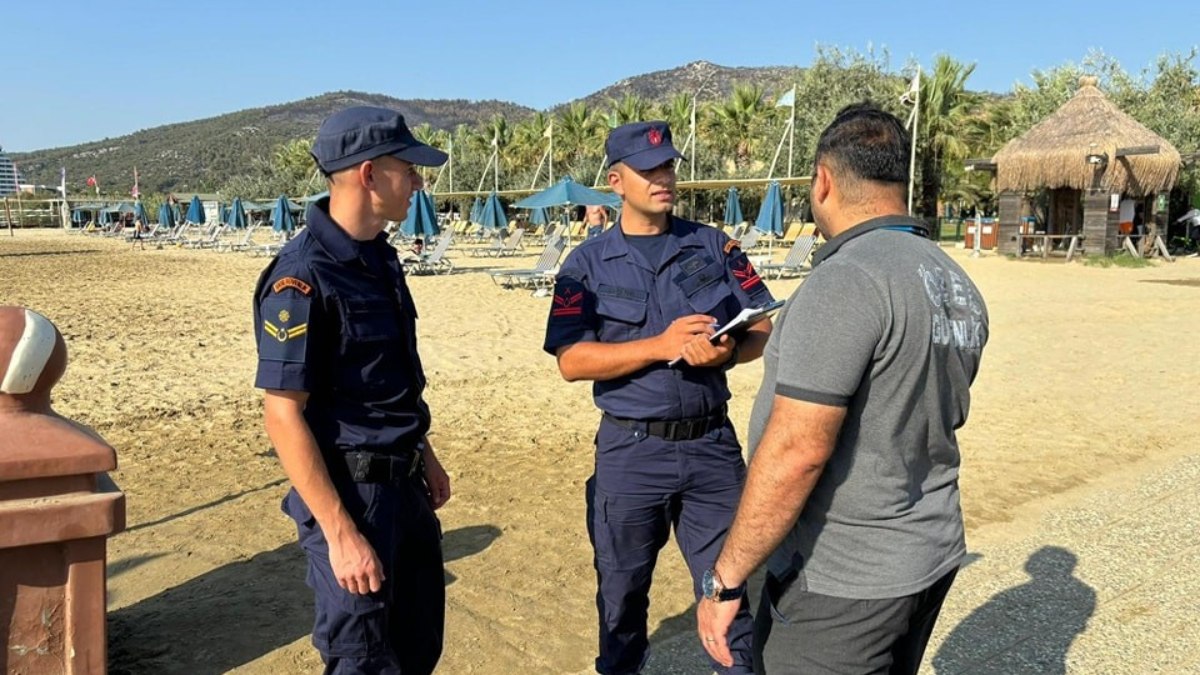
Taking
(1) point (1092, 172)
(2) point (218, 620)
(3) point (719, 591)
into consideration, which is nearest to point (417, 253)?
(1) point (1092, 172)

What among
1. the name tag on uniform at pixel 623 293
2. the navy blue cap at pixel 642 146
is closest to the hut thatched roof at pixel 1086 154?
the navy blue cap at pixel 642 146

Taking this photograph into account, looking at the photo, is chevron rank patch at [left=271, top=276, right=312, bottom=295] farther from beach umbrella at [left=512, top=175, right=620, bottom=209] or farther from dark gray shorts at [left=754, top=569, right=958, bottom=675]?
beach umbrella at [left=512, top=175, right=620, bottom=209]

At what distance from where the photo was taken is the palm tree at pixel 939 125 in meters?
35.0

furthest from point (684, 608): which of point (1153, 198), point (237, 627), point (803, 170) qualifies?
point (803, 170)

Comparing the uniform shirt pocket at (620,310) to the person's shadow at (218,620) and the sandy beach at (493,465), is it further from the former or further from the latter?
the person's shadow at (218,620)

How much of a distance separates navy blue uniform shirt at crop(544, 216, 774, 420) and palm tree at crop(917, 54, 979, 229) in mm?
34227

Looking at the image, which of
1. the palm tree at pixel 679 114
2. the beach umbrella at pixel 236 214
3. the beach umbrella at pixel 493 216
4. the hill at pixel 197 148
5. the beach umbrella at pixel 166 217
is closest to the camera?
the beach umbrella at pixel 493 216

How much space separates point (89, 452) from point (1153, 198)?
26.2m

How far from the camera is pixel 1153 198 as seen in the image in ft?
74.3

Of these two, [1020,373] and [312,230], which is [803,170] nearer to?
[1020,373]

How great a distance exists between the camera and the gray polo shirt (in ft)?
5.20

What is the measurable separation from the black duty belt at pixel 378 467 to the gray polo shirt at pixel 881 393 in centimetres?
90

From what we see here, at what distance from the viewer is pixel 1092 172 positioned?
70.4 ft

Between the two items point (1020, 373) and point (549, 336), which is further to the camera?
point (1020, 373)
